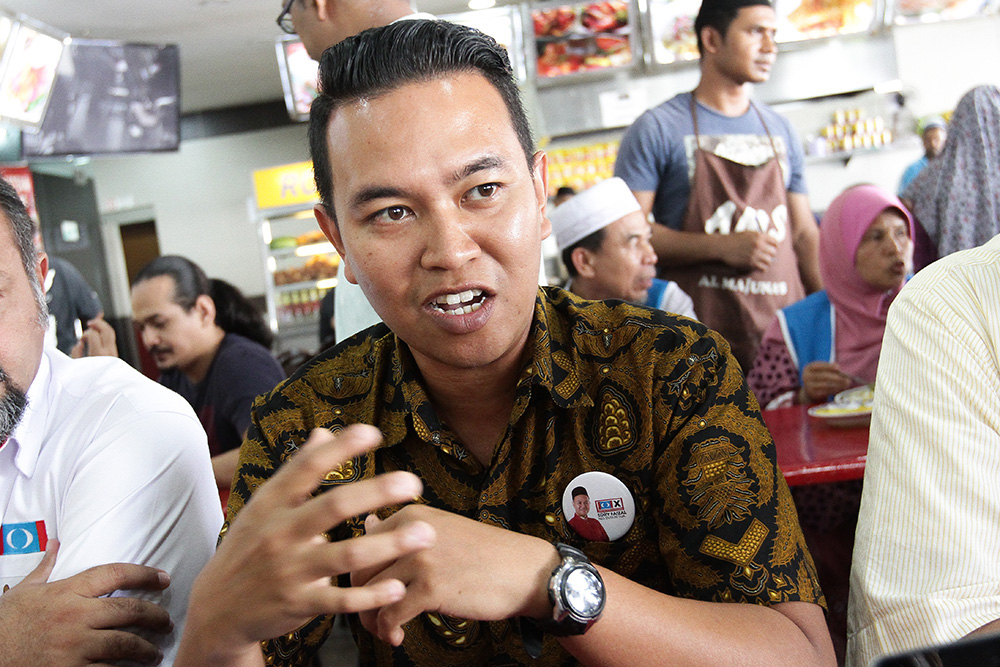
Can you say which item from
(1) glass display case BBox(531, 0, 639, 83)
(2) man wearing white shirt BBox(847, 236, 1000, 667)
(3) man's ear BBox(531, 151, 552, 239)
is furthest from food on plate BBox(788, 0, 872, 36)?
(2) man wearing white shirt BBox(847, 236, 1000, 667)

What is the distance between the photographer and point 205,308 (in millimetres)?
3326

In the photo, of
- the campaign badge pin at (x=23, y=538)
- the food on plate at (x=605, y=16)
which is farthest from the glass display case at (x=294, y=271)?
the campaign badge pin at (x=23, y=538)

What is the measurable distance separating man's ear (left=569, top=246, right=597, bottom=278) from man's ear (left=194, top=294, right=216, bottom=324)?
4.91ft

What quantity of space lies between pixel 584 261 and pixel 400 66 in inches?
90.2

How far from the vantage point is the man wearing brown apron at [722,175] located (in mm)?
3057

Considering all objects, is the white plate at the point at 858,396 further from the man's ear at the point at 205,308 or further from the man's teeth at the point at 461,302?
the man's ear at the point at 205,308

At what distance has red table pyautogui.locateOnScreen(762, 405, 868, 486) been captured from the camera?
5.63 feet

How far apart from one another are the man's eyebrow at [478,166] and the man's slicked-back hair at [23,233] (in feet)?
2.68

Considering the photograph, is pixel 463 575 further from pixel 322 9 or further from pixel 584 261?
pixel 584 261

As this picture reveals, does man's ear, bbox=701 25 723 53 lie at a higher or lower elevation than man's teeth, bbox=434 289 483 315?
higher

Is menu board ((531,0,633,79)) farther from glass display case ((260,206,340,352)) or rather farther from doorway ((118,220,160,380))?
doorway ((118,220,160,380))

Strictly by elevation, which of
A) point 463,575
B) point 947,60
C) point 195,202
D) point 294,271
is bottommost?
point 294,271

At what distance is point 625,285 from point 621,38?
3.19m

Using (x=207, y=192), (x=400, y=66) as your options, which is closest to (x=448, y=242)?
(x=400, y=66)
